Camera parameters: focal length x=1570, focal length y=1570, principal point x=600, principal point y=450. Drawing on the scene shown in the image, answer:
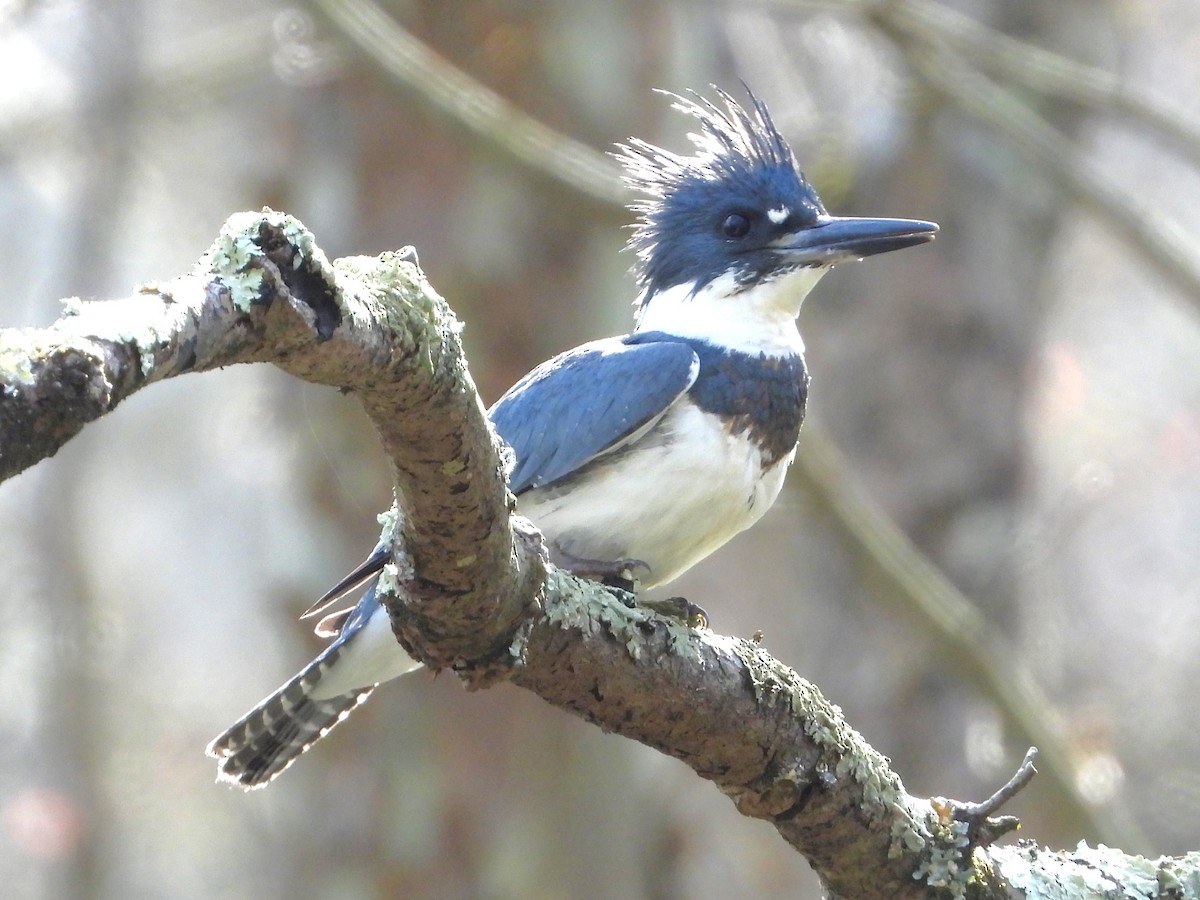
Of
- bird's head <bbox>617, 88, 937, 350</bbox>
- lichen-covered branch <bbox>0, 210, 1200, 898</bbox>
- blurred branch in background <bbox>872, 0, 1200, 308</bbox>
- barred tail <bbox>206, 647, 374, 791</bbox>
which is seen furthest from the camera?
blurred branch in background <bbox>872, 0, 1200, 308</bbox>

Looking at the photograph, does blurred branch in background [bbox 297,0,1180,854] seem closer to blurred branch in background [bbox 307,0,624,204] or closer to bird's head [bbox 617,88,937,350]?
blurred branch in background [bbox 307,0,624,204]

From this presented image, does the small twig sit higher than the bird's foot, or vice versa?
the bird's foot

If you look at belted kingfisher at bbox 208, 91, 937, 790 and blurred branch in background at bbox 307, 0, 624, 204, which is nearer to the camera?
belted kingfisher at bbox 208, 91, 937, 790

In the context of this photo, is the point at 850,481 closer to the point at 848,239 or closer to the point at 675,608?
the point at 848,239

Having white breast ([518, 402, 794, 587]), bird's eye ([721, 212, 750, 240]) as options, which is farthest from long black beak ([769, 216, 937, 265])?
white breast ([518, 402, 794, 587])

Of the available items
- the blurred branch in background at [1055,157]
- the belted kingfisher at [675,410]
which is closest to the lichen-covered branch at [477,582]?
the belted kingfisher at [675,410]

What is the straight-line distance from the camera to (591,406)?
395cm

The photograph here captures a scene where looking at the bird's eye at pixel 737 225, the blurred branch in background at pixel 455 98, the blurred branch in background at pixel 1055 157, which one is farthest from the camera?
the blurred branch in background at pixel 1055 157

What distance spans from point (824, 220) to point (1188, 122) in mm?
1923

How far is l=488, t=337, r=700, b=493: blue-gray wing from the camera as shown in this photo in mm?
3855

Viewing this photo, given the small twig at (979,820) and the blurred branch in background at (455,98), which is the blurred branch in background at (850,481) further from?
the small twig at (979,820)

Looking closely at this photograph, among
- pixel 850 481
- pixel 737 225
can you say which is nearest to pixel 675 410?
pixel 737 225

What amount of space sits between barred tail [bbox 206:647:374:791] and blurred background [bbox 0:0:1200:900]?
1759 mm

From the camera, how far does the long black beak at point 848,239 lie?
4156 mm
